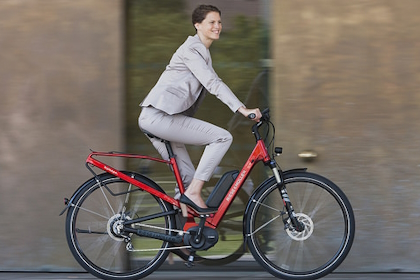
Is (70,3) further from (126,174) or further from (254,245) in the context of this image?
(254,245)

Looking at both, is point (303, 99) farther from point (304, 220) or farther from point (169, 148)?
point (169, 148)

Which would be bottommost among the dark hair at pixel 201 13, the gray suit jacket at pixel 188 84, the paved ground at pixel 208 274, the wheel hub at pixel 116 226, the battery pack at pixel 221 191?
the paved ground at pixel 208 274

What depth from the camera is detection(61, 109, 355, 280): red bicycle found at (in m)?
5.65

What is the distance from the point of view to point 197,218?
5.74 metres

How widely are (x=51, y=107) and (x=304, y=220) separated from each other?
7.81ft

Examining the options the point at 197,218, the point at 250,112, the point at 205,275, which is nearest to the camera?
the point at 250,112

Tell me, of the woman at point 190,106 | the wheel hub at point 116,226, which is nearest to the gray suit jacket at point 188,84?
the woman at point 190,106

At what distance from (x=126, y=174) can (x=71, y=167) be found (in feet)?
3.05

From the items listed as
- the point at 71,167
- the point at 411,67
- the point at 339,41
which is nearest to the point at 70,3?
the point at 71,167

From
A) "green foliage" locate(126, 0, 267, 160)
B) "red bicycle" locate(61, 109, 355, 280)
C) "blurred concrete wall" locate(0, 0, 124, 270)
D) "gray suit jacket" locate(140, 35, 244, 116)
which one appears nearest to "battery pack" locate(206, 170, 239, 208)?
"red bicycle" locate(61, 109, 355, 280)

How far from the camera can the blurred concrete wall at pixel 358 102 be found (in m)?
6.37

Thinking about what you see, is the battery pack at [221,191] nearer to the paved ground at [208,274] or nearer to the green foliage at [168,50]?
the paved ground at [208,274]

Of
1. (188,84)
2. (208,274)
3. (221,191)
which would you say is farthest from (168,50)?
(208,274)

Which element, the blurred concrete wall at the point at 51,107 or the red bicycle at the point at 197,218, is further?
the blurred concrete wall at the point at 51,107
